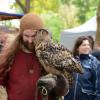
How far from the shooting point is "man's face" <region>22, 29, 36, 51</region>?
4.48 m

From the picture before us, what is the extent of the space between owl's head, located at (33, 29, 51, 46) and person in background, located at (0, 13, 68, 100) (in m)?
0.06

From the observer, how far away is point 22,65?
461cm

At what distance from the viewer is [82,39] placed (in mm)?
6766

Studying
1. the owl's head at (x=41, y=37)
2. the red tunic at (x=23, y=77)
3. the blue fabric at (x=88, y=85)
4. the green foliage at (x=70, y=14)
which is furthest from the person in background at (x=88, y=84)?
the green foliage at (x=70, y=14)

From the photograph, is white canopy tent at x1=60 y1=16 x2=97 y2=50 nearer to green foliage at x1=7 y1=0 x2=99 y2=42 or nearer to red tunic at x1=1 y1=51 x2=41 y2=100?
red tunic at x1=1 y1=51 x2=41 y2=100

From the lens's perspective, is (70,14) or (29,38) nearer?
(29,38)

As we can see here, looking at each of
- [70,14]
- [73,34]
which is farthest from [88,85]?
[70,14]

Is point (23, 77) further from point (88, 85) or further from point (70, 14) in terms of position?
point (70, 14)

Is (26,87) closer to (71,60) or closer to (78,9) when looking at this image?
(71,60)

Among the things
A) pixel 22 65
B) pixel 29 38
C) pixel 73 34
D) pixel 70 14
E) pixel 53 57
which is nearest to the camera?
pixel 53 57

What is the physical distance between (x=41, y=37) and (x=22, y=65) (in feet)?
1.20

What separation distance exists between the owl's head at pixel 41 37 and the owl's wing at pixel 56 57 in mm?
71

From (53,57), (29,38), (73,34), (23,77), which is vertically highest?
(29,38)

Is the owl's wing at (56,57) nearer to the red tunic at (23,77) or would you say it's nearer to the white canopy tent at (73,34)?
the red tunic at (23,77)
